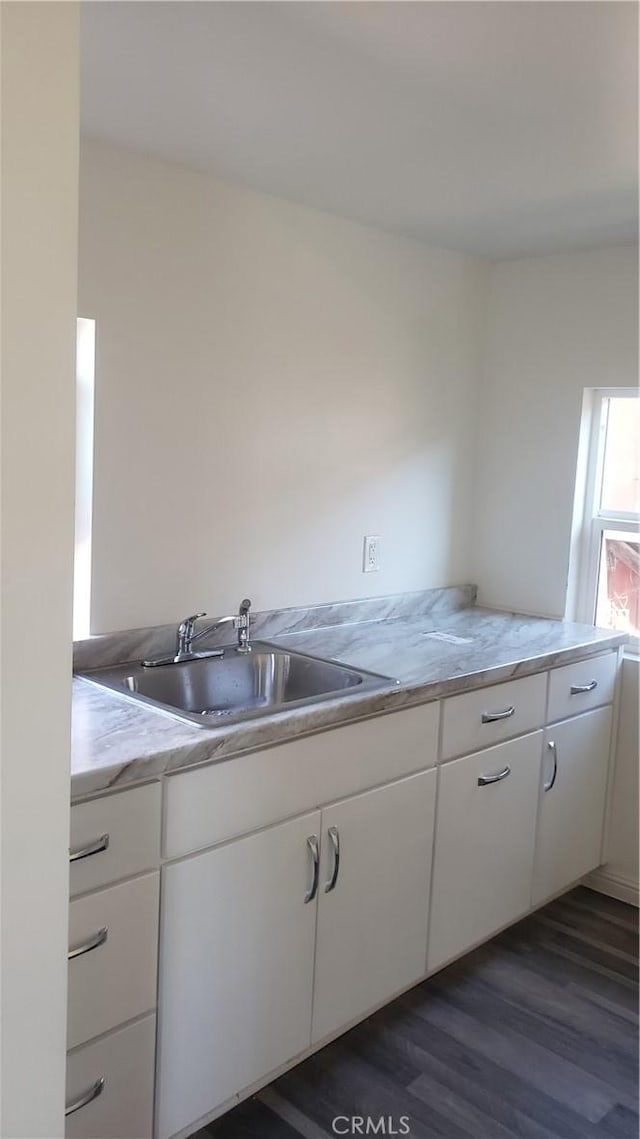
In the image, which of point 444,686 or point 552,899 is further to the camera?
point 552,899

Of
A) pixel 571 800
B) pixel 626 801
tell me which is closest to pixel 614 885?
pixel 626 801

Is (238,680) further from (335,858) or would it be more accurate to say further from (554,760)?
(554,760)

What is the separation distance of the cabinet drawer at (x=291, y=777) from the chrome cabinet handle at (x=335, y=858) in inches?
3.0

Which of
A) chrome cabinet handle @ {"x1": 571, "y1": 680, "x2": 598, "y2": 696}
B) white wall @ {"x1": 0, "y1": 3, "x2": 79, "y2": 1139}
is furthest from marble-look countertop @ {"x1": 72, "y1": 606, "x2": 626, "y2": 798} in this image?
white wall @ {"x1": 0, "y1": 3, "x2": 79, "y2": 1139}

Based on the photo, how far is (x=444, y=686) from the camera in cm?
230

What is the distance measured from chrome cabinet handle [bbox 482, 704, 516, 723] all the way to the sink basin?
372 millimetres

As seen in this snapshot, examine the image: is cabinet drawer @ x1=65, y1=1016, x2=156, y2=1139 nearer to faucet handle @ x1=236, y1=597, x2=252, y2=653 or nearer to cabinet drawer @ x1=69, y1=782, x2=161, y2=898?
cabinet drawer @ x1=69, y1=782, x2=161, y2=898

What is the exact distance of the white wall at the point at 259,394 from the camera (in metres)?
2.27

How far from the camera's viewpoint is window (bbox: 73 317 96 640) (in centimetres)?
222

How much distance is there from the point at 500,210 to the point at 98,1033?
90.5 inches

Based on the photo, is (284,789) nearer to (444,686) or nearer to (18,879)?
(444,686)

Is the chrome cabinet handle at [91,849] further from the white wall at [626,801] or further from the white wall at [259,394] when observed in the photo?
the white wall at [626,801]

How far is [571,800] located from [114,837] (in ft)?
5.75

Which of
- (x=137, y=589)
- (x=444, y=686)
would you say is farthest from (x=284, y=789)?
(x=137, y=589)
